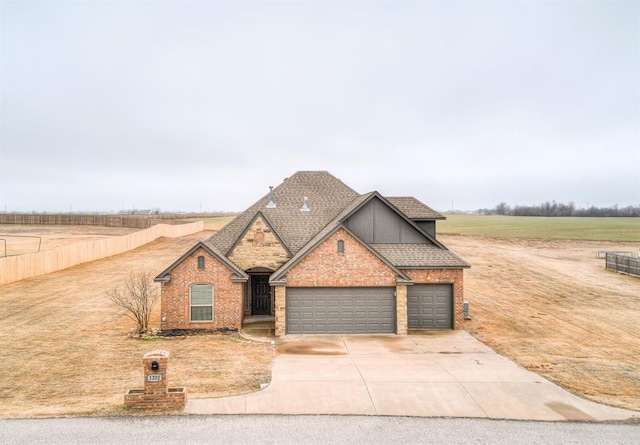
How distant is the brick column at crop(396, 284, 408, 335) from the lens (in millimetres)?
19484

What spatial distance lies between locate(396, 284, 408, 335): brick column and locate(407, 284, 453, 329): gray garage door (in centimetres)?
116

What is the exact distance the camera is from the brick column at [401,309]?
63.9ft

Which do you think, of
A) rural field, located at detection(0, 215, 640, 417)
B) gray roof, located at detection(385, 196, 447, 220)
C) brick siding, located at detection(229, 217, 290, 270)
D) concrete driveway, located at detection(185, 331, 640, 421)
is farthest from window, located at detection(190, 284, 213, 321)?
gray roof, located at detection(385, 196, 447, 220)

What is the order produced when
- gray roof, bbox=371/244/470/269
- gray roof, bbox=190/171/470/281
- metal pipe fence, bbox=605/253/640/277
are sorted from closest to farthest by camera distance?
gray roof, bbox=371/244/470/269 < gray roof, bbox=190/171/470/281 < metal pipe fence, bbox=605/253/640/277

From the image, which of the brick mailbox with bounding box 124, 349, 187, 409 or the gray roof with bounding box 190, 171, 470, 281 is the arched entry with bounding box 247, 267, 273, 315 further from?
the brick mailbox with bounding box 124, 349, 187, 409

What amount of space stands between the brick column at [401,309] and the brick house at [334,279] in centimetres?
5

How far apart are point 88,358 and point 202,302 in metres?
5.21

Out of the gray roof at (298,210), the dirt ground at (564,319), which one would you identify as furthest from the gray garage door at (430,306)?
the gray roof at (298,210)

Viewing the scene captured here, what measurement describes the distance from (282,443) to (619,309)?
81.8 ft

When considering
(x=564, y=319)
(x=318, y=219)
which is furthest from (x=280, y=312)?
(x=564, y=319)

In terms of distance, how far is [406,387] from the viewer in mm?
12977

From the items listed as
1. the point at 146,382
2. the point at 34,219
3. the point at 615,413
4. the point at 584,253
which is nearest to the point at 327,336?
the point at 146,382

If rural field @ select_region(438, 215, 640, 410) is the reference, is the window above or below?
above

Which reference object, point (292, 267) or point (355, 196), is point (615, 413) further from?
point (355, 196)
